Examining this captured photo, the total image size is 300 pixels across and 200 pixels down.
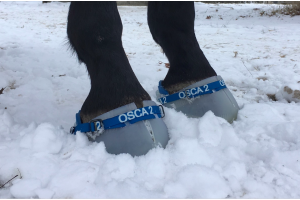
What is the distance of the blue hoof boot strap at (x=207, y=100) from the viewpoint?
90 centimetres

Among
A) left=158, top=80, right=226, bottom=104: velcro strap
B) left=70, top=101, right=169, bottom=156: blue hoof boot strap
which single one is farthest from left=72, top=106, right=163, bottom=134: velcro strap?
left=158, top=80, right=226, bottom=104: velcro strap

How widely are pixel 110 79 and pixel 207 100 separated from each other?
0.43 metres

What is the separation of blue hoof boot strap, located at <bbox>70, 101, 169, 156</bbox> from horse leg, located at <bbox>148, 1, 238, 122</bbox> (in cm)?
28

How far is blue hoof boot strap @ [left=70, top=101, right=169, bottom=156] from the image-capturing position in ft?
2.25

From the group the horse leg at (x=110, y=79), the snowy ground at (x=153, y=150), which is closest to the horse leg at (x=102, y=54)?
the horse leg at (x=110, y=79)

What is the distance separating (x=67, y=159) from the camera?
2.16 feet

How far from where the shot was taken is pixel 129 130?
69cm

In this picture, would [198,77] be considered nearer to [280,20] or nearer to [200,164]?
[200,164]

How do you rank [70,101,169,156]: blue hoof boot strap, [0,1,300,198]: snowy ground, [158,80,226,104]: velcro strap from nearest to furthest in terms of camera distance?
[0,1,300,198]: snowy ground < [70,101,169,156]: blue hoof boot strap < [158,80,226,104]: velcro strap

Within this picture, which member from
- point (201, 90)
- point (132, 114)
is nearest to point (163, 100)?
point (201, 90)

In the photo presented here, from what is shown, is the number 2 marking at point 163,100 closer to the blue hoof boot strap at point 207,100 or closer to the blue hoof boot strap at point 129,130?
the blue hoof boot strap at point 207,100

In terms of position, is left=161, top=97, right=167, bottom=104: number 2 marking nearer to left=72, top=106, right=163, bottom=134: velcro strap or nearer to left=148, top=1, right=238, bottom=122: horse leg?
left=148, top=1, right=238, bottom=122: horse leg

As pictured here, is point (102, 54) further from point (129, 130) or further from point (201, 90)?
point (201, 90)

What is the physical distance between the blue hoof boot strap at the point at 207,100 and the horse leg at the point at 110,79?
0.23 meters
